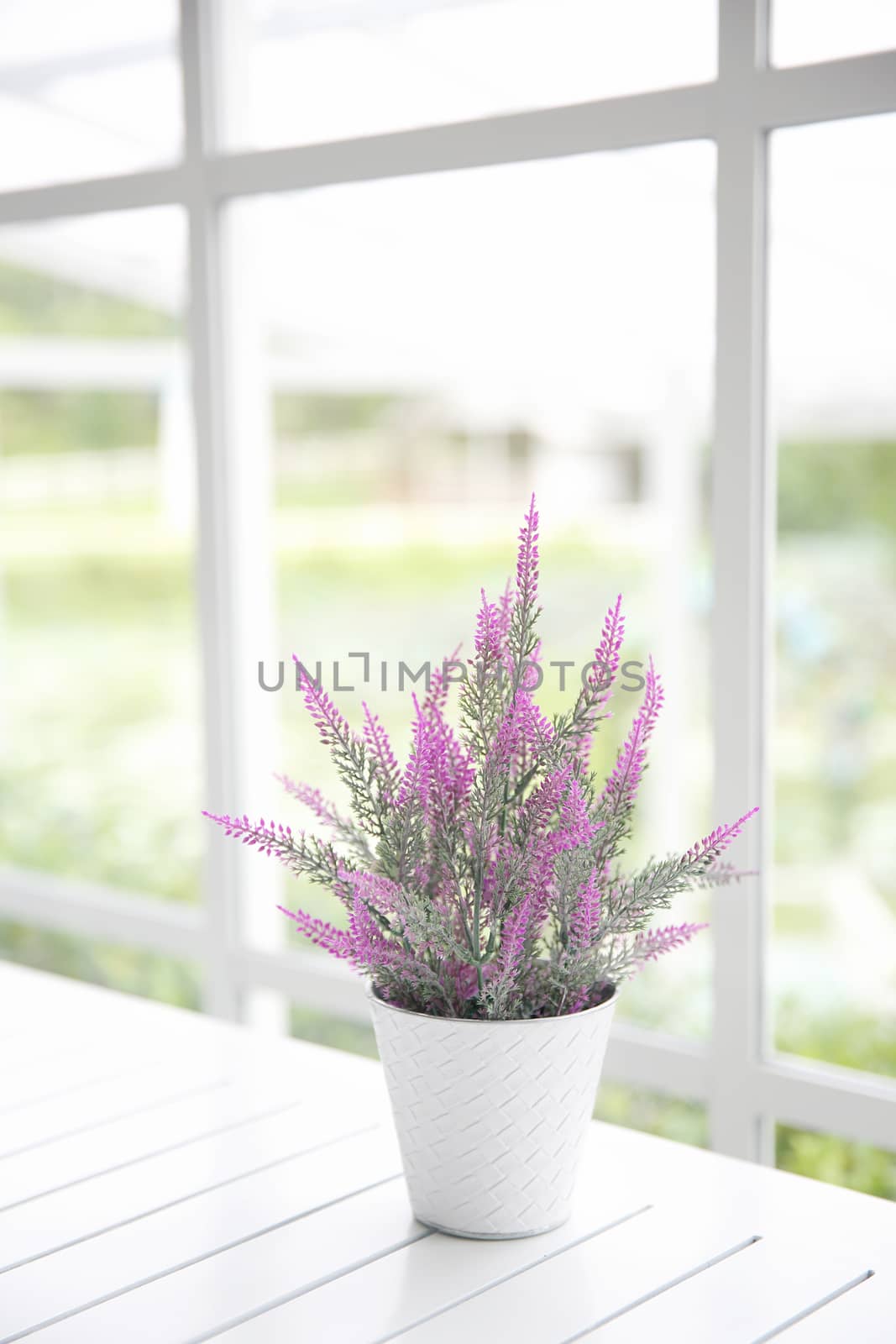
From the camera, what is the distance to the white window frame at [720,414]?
1.61m

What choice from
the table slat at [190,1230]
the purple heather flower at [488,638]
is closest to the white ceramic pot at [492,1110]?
the table slat at [190,1230]

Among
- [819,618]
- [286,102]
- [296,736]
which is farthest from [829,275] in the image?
[296,736]

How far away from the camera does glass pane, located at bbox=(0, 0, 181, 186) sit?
7.72 ft

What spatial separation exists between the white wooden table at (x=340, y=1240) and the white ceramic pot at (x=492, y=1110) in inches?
1.2

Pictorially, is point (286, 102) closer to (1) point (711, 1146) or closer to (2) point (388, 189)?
(2) point (388, 189)

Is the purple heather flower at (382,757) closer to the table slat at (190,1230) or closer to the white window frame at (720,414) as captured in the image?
the table slat at (190,1230)

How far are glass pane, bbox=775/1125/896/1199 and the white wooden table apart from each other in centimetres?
163

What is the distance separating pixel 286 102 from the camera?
2.32 meters

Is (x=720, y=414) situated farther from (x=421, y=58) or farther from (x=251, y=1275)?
(x=251, y=1275)

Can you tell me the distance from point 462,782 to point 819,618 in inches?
182

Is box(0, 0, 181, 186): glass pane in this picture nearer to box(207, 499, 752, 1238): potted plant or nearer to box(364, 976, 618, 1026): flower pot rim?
box(207, 499, 752, 1238): potted plant

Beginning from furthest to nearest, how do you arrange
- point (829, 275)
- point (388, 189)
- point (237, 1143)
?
1. point (388, 189)
2. point (829, 275)
3. point (237, 1143)

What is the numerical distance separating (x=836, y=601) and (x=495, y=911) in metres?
4.91

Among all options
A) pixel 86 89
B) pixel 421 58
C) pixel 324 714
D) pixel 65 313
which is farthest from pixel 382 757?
pixel 65 313
